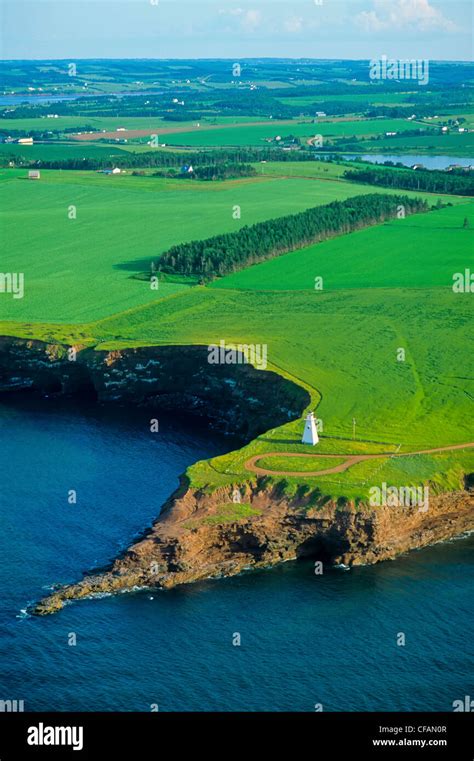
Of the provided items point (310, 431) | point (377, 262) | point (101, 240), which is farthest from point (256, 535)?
point (101, 240)

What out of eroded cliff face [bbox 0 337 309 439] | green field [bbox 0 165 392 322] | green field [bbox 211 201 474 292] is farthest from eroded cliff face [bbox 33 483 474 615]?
green field [bbox 211 201 474 292]

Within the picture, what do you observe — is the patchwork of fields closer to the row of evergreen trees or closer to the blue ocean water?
the row of evergreen trees

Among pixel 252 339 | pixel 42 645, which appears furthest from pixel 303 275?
pixel 42 645

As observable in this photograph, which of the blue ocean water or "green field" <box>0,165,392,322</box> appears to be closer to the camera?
the blue ocean water

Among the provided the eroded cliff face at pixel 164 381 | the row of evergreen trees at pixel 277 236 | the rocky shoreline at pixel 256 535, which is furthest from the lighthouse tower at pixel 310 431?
the row of evergreen trees at pixel 277 236

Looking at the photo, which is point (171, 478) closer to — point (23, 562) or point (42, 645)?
point (23, 562)

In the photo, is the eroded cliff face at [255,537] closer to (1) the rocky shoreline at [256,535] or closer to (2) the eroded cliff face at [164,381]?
(1) the rocky shoreline at [256,535]
